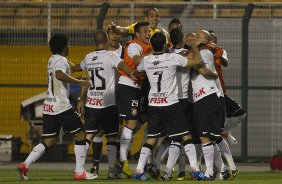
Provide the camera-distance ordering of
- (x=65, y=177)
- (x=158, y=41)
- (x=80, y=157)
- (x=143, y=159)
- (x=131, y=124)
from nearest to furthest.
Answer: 1. (x=158, y=41)
2. (x=143, y=159)
3. (x=80, y=157)
4. (x=131, y=124)
5. (x=65, y=177)

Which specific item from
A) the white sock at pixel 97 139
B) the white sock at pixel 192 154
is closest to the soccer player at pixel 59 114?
the white sock at pixel 97 139

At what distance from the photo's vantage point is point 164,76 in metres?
17.7

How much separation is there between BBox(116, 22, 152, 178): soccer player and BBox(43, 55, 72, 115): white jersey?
1.16m

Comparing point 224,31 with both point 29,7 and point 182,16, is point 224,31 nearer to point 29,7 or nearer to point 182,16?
point 182,16

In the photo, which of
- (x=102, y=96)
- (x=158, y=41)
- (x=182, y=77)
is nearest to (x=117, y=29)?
(x=102, y=96)

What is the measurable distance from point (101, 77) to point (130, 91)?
57 cm

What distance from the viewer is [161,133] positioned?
711 inches

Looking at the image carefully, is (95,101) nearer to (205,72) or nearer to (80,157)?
(80,157)

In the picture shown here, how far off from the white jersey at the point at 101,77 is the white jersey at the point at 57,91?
2.09ft

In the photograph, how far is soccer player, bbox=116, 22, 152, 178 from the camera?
61.9ft

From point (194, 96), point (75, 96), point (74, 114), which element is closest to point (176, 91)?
point (194, 96)

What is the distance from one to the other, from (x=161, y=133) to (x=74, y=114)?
4.60 ft

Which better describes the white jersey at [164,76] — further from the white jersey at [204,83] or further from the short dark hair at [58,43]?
the short dark hair at [58,43]

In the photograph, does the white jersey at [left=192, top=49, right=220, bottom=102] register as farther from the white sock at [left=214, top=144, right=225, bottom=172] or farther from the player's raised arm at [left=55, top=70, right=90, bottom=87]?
the player's raised arm at [left=55, top=70, right=90, bottom=87]
